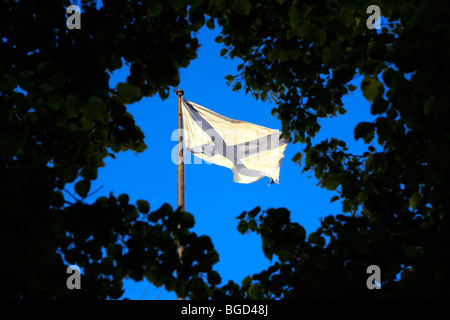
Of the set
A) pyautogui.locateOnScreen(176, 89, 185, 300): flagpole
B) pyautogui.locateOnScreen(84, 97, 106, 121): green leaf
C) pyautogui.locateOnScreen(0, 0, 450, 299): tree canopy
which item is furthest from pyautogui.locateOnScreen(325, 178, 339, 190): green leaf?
pyautogui.locateOnScreen(176, 89, 185, 300): flagpole

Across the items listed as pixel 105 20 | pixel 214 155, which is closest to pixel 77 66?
pixel 105 20

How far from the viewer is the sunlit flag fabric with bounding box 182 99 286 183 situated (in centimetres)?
980

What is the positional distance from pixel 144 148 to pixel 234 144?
6.29 m

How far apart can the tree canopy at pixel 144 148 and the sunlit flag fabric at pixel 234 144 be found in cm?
548

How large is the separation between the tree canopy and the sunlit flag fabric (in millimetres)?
5478

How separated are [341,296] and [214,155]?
7099mm

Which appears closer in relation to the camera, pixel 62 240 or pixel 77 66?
pixel 62 240

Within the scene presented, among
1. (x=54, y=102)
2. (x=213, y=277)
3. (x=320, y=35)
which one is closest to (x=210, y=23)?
(x=320, y=35)

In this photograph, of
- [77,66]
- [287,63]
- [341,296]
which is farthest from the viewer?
[287,63]

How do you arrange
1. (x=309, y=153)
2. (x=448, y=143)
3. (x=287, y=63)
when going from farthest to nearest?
(x=287, y=63), (x=309, y=153), (x=448, y=143)

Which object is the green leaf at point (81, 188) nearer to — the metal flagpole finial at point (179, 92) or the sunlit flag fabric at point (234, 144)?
the sunlit flag fabric at point (234, 144)

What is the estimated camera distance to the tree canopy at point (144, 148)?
2.61 meters

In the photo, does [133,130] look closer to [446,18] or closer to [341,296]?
[341,296]

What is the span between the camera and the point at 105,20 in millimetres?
3684
